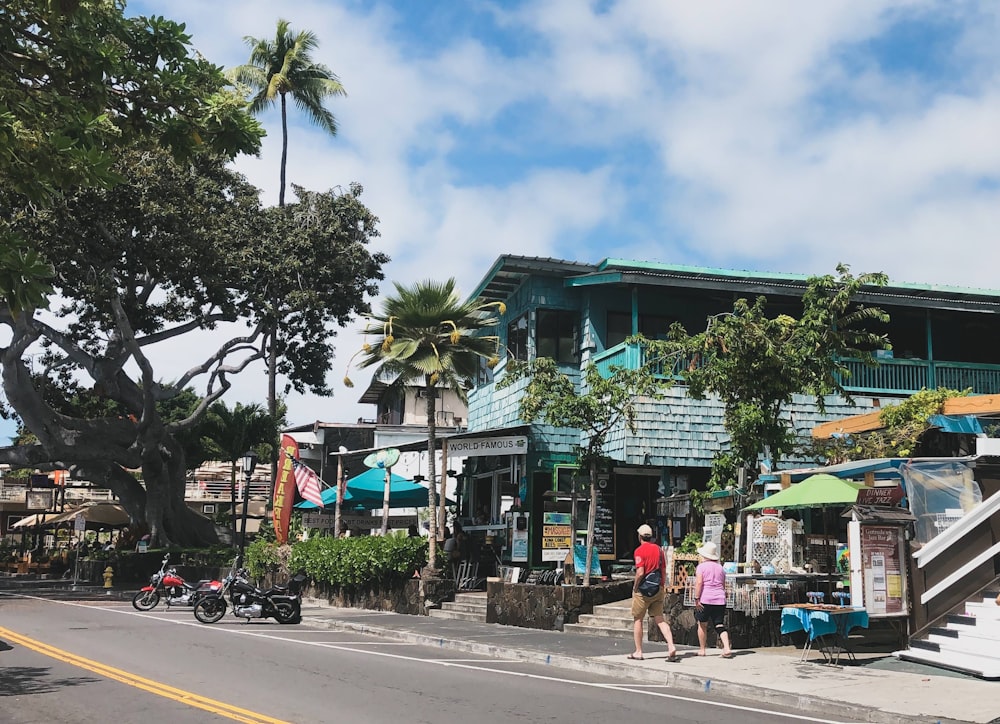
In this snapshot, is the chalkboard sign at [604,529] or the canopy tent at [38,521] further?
the canopy tent at [38,521]

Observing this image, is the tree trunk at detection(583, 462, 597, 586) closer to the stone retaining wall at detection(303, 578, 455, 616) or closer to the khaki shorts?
the stone retaining wall at detection(303, 578, 455, 616)

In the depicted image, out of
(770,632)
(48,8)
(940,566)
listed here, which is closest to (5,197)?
(48,8)

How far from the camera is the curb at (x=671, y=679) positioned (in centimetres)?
1005

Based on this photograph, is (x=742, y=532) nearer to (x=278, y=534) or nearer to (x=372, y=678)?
(x=372, y=678)

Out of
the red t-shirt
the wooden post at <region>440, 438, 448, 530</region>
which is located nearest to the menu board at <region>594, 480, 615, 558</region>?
the wooden post at <region>440, 438, 448, 530</region>

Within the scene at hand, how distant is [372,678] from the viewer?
12.3 m

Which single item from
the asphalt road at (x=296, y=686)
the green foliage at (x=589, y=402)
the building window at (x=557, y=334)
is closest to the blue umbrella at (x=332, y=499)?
the building window at (x=557, y=334)

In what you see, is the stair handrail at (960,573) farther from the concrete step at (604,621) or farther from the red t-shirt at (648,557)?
the concrete step at (604,621)

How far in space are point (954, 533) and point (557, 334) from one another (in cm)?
1382

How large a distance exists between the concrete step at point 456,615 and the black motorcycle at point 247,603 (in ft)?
9.68

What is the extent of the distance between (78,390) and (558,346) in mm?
22668

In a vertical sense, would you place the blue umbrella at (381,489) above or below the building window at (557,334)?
below

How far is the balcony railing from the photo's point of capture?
77.9 ft

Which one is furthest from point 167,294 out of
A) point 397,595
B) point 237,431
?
point 397,595
